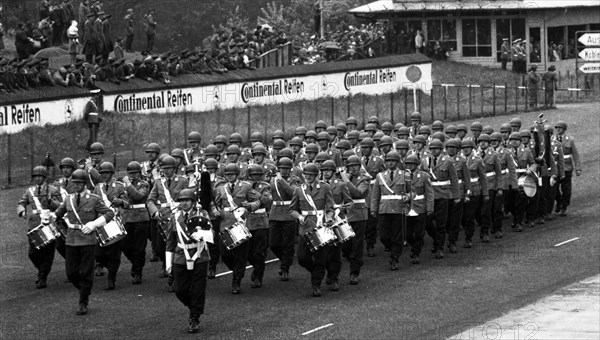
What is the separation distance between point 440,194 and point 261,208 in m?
3.99

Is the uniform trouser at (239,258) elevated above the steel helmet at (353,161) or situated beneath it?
situated beneath

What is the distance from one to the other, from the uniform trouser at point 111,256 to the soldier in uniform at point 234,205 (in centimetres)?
156

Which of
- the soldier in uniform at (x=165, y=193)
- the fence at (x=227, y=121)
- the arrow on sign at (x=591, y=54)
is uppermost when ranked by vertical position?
the arrow on sign at (x=591, y=54)

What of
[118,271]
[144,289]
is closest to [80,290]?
[144,289]

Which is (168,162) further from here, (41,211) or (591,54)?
(591,54)

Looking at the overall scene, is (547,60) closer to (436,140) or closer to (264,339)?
(436,140)

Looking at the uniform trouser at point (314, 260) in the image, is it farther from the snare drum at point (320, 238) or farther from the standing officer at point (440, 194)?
the standing officer at point (440, 194)

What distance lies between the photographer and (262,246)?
68.6 ft

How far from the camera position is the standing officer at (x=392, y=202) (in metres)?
22.0

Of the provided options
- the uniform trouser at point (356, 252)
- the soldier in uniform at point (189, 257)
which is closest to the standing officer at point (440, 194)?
the uniform trouser at point (356, 252)

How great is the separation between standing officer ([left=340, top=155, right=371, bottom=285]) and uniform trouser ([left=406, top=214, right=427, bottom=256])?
2.74 ft

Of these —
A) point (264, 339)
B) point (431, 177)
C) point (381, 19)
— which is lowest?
point (264, 339)

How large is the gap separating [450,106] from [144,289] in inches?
995

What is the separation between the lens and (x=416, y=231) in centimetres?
2253
